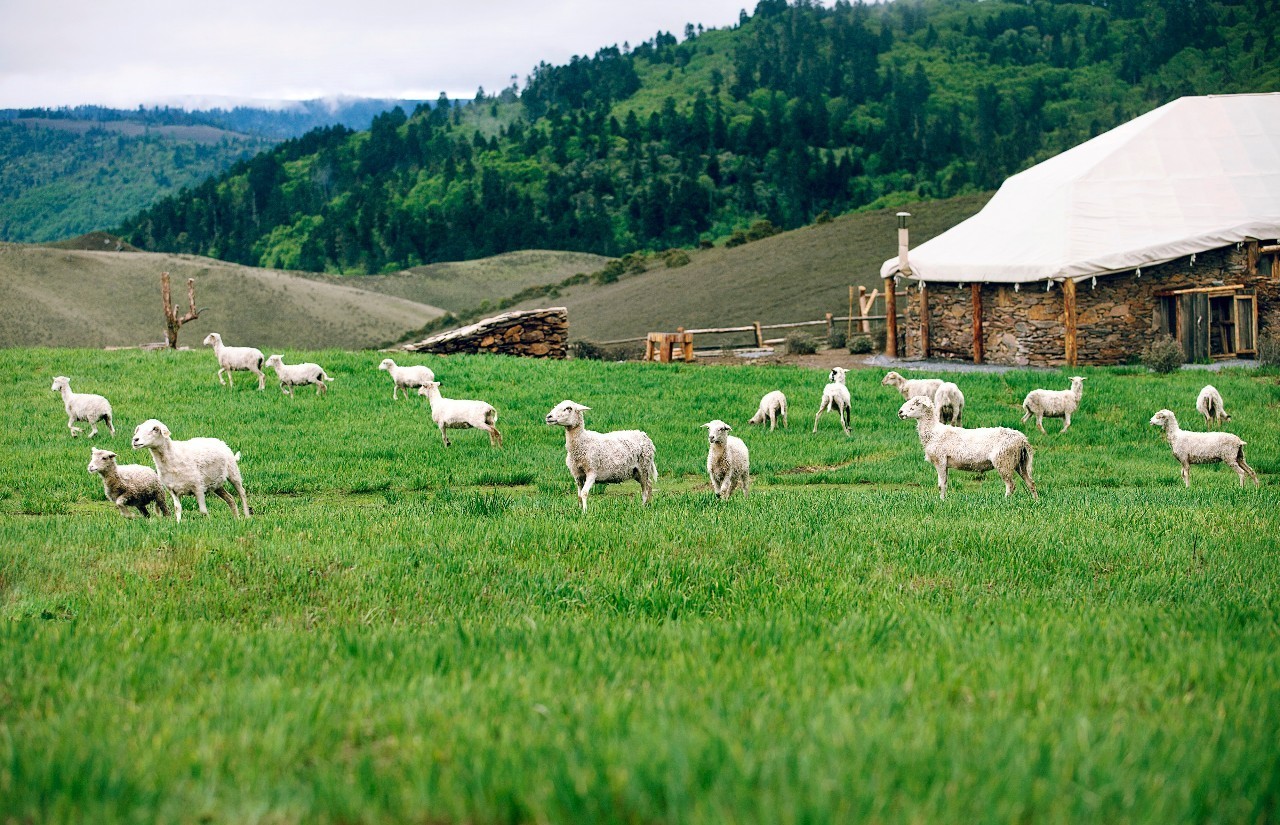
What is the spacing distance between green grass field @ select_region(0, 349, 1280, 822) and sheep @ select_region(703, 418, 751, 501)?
4.08 feet

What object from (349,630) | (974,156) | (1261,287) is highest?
(974,156)

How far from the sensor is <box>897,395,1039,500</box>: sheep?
47.6 ft

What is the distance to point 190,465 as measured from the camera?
40.7ft

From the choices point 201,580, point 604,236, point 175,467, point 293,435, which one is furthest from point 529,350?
point 604,236

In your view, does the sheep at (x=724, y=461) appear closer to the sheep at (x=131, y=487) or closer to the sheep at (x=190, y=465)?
the sheep at (x=190, y=465)

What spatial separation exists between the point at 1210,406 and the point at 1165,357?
1093cm

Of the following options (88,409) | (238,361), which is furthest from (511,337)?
(88,409)

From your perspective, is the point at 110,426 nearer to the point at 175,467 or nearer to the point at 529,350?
the point at 175,467

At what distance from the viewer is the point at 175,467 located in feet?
40.3

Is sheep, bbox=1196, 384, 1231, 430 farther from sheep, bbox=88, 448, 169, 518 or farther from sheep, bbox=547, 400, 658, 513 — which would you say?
sheep, bbox=88, 448, 169, 518

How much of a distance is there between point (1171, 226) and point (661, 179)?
4672 inches

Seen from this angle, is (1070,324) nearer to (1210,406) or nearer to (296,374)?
(1210,406)

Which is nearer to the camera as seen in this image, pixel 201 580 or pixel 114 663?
pixel 114 663

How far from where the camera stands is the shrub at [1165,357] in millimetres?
31375
